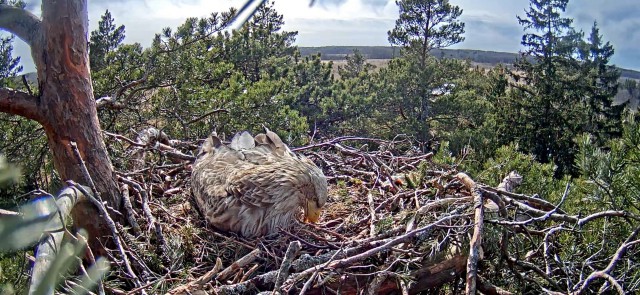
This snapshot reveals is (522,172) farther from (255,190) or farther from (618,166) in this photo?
(255,190)

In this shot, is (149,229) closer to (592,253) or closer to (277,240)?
(277,240)

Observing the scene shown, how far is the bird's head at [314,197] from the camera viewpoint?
355cm

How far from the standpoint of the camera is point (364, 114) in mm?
15547

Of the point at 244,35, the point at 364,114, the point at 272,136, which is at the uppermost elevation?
the point at 244,35

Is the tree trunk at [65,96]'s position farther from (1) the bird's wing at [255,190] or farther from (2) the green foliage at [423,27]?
(2) the green foliage at [423,27]

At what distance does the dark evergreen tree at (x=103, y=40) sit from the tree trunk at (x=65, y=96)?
493 cm

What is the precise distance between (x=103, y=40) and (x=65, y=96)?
21.0ft

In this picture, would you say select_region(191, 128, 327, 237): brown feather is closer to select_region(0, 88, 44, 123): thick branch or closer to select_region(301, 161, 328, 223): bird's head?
select_region(301, 161, 328, 223): bird's head

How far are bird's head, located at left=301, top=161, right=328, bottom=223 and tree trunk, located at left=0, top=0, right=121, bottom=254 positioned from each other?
4.30 ft

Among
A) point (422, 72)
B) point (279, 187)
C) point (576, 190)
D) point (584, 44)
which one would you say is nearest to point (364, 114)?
point (422, 72)

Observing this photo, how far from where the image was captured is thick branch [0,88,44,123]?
271 cm

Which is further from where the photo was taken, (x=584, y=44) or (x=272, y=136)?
(x=584, y=44)

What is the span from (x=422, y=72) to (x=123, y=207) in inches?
652

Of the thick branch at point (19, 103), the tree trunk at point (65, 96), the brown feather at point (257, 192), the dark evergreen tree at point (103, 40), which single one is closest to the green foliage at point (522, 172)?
the brown feather at point (257, 192)
